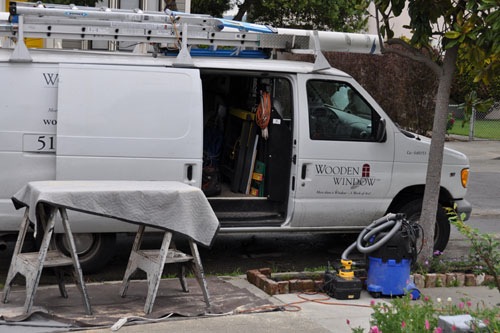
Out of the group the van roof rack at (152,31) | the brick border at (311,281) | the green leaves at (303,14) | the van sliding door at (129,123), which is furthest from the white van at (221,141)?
the green leaves at (303,14)

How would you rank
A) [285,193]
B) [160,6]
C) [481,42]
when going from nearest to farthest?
1. [481,42]
2. [285,193]
3. [160,6]

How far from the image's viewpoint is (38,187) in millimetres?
6816

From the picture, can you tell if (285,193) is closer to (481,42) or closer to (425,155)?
(425,155)

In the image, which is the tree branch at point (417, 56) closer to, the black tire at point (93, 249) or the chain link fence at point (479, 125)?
the black tire at point (93, 249)

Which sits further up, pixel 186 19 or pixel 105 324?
pixel 186 19

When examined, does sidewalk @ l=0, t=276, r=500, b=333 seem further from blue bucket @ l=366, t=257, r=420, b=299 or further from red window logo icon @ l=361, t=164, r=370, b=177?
red window logo icon @ l=361, t=164, r=370, b=177

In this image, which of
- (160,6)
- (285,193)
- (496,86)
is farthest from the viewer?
(496,86)

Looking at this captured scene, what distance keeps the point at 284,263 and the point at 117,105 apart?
9.27 ft

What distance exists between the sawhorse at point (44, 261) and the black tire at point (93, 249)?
3.55ft

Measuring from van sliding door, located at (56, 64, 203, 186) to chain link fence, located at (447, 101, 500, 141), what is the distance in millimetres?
17736

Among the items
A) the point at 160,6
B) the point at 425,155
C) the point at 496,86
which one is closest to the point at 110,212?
the point at 425,155

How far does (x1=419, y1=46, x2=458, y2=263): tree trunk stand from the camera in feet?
28.7

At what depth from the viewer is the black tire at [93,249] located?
862 cm

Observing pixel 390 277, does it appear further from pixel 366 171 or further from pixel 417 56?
pixel 417 56
